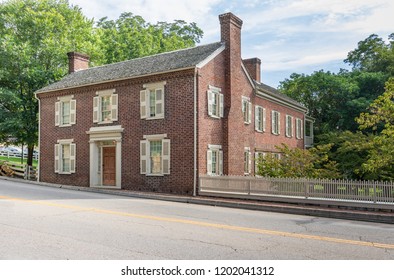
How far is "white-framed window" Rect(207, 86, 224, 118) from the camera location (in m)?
19.3

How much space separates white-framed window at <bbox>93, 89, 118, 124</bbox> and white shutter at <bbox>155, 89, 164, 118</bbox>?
2.90 m

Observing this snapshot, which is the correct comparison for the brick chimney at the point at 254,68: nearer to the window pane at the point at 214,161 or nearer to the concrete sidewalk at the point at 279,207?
the window pane at the point at 214,161

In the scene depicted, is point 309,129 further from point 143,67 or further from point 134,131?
point 134,131

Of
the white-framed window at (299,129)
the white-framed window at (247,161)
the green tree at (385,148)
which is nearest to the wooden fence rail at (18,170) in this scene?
the white-framed window at (247,161)

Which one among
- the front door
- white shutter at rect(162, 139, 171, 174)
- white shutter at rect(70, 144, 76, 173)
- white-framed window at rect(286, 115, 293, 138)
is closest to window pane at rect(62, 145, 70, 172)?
white shutter at rect(70, 144, 76, 173)

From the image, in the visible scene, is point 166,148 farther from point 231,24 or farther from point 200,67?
point 231,24

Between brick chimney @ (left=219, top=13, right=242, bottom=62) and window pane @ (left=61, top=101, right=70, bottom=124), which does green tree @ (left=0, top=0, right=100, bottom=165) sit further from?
brick chimney @ (left=219, top=13, right=242, bottom=62)

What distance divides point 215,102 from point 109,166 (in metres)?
6.97

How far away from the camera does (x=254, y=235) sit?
9070mm

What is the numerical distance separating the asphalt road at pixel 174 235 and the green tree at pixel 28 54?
16.0 meters

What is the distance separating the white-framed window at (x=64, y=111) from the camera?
2317 cm

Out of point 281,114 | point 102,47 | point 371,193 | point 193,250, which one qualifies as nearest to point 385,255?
point 193,250

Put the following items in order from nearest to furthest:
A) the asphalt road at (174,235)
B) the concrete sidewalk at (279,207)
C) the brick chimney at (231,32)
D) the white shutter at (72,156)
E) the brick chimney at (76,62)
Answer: the asphalt road at (174,235) → the concrete sidewalk at (279,207) → the brick chimney at (231,32) → the white shutter at (72,156) → the brick chimney at (76,62)

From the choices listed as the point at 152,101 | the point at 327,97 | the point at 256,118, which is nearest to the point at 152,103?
the point at 152,101
